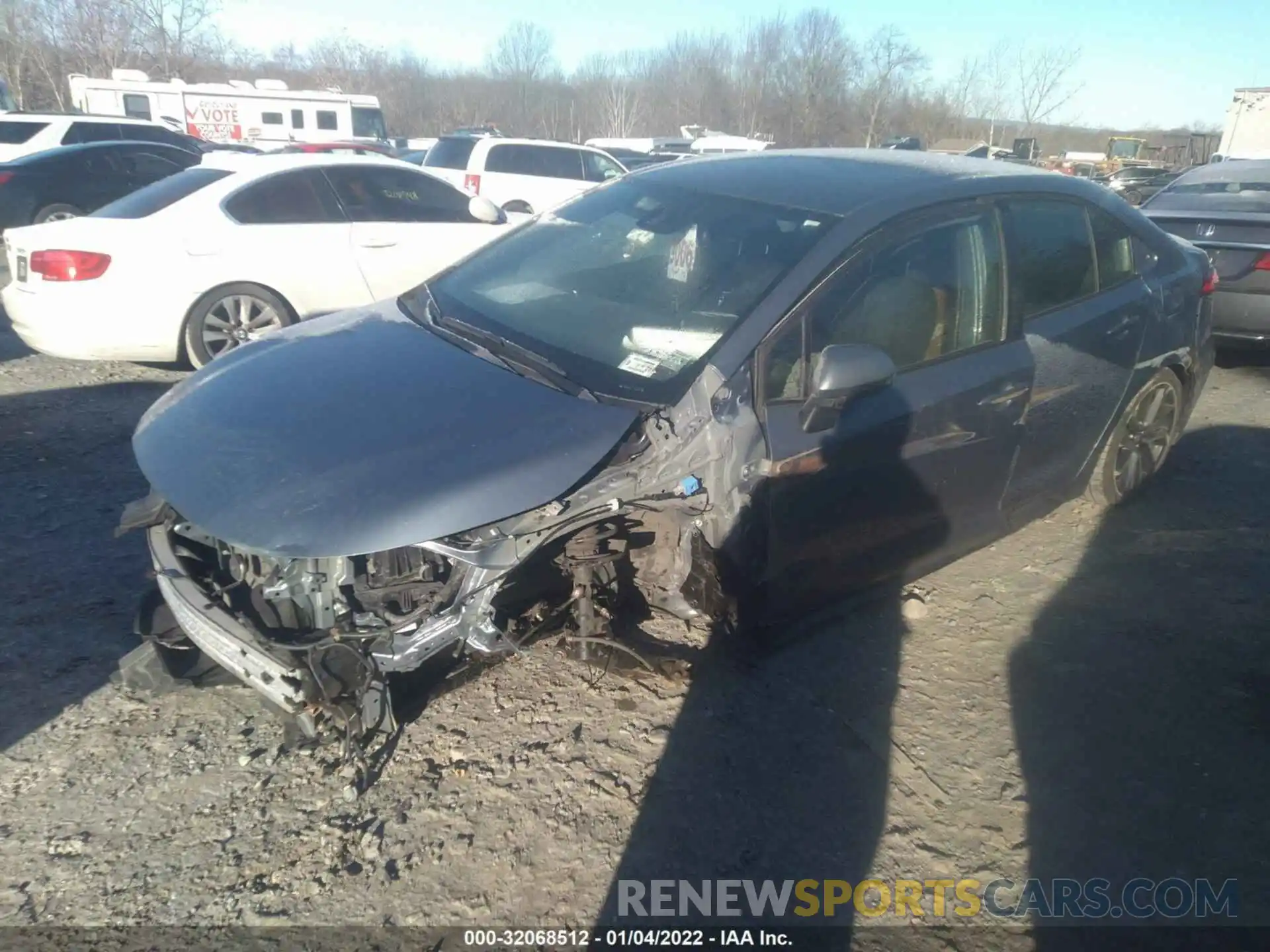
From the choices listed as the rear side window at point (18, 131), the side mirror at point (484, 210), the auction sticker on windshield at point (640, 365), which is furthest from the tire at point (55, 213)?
the auction sticker on windshield at point (640, 365)

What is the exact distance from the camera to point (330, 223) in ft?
21.3

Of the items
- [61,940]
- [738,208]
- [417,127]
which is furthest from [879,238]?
[417,127]

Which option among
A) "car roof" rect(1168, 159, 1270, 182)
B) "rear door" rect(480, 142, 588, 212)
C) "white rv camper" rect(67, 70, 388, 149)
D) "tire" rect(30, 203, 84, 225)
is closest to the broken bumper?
"car roof" rect(1168, 159, 1270, 182)

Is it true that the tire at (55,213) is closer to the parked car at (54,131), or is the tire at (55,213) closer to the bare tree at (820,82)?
the parked car at (54,131)

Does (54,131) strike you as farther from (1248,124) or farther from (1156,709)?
(1248,124)

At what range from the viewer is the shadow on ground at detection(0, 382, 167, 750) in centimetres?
309

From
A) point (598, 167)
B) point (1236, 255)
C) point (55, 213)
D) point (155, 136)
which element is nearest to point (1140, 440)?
point (1236, 255)

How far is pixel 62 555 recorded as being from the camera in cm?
380

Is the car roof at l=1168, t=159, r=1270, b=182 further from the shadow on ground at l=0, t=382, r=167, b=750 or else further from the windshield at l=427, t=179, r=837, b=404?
the shadow on ground at l=0, t=382, r=167, b=750

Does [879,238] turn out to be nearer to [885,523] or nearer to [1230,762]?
[885,523]

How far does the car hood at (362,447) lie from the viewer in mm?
2404

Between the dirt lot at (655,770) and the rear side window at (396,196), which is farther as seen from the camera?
the rear side window at (396,196)

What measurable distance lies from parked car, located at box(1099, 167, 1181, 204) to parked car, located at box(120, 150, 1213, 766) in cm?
1789

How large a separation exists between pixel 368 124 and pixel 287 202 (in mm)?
25370
